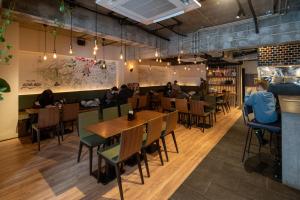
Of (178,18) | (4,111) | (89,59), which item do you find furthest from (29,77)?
(178,18)

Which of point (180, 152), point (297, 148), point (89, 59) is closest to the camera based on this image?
point (297, 148)

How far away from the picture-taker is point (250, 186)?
250 cm

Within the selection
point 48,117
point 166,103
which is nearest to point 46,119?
point 48,117

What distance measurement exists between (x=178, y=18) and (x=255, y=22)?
1827 millimetres

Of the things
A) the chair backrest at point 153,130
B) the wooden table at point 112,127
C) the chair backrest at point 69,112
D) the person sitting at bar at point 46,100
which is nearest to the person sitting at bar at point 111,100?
the chair backrest at point 69,112

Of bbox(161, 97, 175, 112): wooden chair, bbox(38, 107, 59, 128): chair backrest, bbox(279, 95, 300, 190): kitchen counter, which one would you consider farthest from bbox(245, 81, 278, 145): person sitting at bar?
bbox(38, 107, 59, 128): chair backrest

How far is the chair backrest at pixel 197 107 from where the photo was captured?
4887 millimetres

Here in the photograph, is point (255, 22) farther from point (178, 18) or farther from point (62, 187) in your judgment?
point (62, 187)

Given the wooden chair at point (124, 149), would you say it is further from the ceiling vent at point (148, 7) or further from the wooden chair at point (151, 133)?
the ceiling vent at point (148, 7)

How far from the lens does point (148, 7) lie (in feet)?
8.39

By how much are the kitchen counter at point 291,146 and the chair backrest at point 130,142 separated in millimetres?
2096

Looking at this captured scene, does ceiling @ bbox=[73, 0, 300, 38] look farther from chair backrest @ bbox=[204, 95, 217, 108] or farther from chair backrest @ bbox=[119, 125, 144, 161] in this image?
chair backrest @ bbox=[119, 125, 144, 161]

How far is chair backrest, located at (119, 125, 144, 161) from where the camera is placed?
217 cm

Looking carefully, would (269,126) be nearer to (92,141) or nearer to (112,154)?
(112,154)
